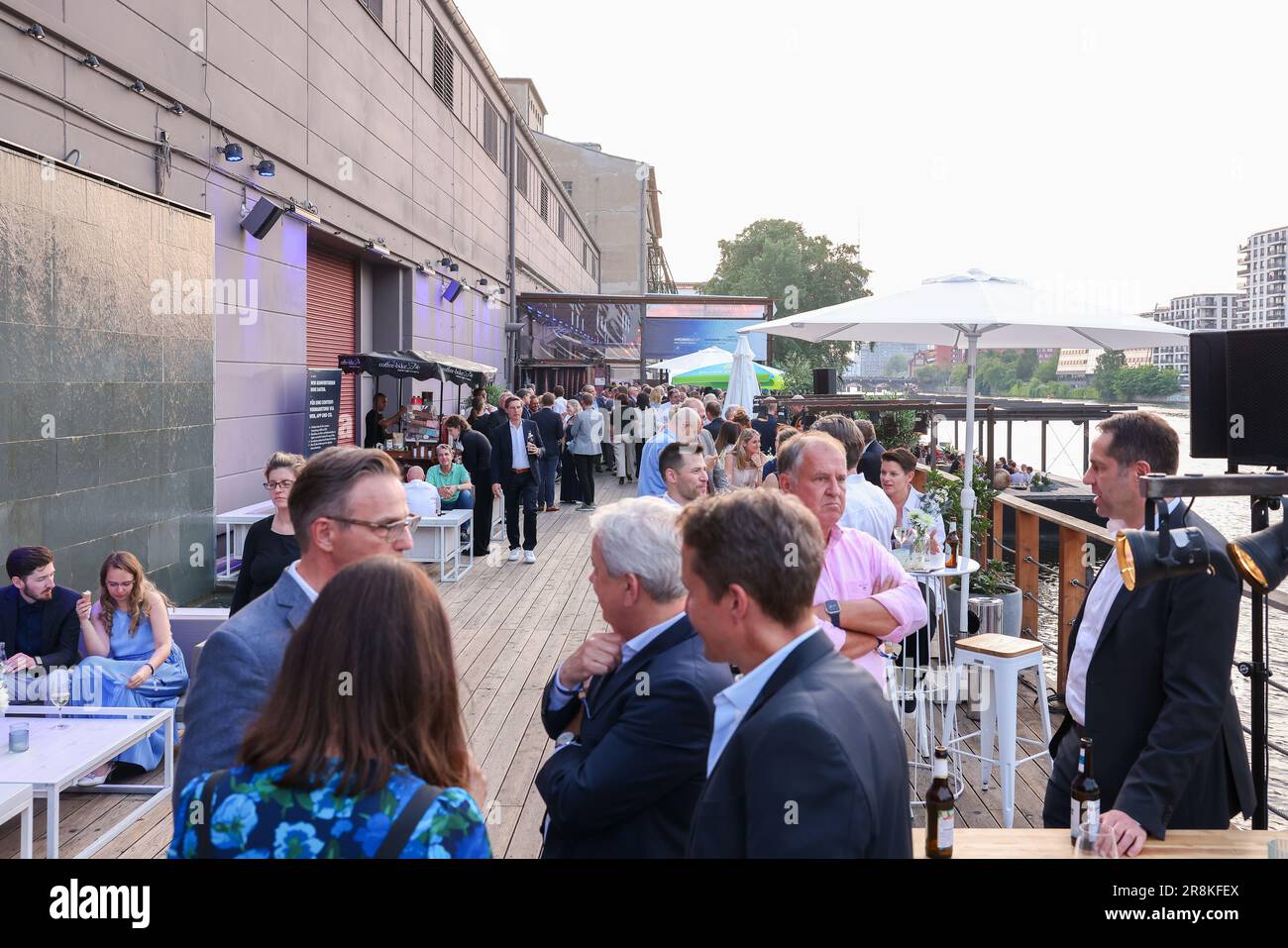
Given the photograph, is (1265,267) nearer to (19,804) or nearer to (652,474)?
(652,474)

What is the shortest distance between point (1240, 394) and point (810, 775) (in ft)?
8.95

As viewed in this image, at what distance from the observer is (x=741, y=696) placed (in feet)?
5.88

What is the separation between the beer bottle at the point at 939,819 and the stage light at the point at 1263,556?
2.55 feet

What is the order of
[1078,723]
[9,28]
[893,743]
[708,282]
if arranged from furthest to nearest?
[708,282] → [9,28] → [1078,723] → [893,743]

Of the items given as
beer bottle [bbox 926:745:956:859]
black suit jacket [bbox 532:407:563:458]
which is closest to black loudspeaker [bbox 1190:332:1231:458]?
beer bottle [bbox 926:745:956:859]

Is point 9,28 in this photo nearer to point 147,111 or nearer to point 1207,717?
point 147,111

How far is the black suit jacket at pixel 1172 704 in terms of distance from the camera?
2.47 m

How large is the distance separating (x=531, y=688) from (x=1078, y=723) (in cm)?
450

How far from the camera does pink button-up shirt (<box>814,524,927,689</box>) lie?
3.30m

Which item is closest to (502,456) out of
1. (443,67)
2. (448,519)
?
(448,519)

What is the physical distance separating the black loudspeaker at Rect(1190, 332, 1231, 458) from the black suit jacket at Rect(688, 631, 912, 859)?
97.4 inches

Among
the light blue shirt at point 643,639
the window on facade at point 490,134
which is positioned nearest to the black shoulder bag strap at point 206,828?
the light blue shirt at point 643,639
